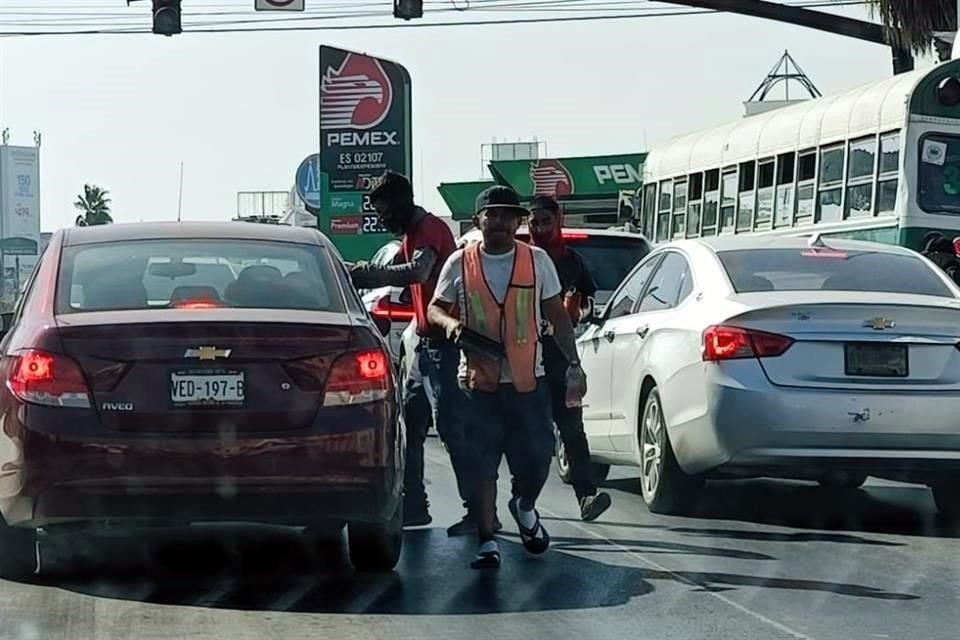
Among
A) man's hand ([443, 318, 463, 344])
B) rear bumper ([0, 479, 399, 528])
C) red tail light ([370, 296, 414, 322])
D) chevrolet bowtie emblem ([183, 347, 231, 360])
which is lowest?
rear bumper ([0, 479, 399, 528])

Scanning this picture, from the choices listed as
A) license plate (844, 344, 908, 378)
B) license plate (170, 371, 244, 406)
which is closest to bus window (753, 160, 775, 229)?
license plate (844, 344, 908, 378)

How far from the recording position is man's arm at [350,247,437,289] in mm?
9438

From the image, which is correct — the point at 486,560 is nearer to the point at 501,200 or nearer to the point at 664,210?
the point at 501,200

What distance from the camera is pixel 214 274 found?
8.30m

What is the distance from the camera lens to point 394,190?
9.71m

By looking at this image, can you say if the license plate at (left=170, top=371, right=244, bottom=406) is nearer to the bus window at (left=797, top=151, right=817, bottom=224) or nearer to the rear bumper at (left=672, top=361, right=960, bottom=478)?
the rear bumper at (left=672, top=361, right=960, bottom=478)

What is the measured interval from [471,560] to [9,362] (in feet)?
7.55

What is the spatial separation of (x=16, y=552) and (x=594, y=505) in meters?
3.04

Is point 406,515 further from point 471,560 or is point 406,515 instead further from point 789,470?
point 789,470

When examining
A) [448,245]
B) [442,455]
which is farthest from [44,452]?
[442,455]

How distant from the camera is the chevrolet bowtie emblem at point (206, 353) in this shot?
7.54 metres

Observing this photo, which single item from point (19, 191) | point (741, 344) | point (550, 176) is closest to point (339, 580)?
point (741, 344)

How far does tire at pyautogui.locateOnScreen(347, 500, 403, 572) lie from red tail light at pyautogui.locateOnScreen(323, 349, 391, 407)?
1.72 feet

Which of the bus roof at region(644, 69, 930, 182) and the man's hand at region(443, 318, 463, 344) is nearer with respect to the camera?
the man's hand at region(443, 318, 463, 344)
